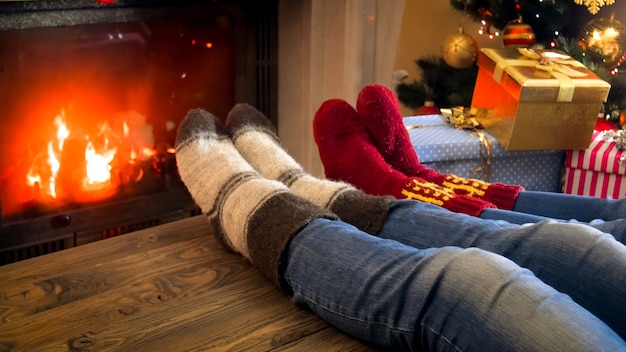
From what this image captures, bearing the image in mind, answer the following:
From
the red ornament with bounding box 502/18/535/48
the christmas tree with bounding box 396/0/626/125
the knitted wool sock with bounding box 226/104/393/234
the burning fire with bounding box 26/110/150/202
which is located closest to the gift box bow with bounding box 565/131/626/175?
the christmas tree with bounding box 396/0/626/125

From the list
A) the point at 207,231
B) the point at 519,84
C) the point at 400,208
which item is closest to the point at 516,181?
the point at 519,84

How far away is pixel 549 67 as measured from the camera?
1.45 metres

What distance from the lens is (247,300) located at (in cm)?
102

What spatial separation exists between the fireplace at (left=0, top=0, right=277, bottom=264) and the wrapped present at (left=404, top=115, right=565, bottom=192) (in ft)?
2.02

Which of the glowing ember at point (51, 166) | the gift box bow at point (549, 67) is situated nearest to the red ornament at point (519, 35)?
the gift box bow at point (549, 67)

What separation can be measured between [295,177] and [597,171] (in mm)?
671

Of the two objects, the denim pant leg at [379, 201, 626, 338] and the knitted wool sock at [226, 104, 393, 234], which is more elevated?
the denim pant leg at [379, 201, 626, 338]

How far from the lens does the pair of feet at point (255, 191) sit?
3.26 ft

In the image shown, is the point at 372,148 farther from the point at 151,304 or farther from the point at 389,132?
the point at 151,304

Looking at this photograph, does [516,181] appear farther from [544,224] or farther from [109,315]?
[109,315]

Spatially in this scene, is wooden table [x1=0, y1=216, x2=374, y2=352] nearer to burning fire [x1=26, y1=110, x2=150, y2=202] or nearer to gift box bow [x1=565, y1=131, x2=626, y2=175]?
burning fire [x1=26, y1=110, x2=150, y2=202]

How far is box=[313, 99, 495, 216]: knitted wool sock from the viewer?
1.23 metres

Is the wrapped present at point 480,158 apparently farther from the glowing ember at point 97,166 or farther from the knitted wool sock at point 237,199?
A: the glowing ember at point 97,166

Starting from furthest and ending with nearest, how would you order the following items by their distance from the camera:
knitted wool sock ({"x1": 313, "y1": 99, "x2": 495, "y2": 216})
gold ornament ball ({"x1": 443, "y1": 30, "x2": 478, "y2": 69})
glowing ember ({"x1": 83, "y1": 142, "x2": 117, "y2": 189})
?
1. gold ornament ball ({"x1": 443, "y1": 30, "x2": 478, "y2": 69})
2. glowing ember ({"x1": 83, "y1": 142, "x2": 117, "y2": 189})
3. knitted wool sock ({"x1": 313, "y1": 99, "x2": 495, "y2": 216})
